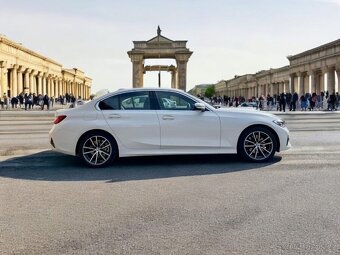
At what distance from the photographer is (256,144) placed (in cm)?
858

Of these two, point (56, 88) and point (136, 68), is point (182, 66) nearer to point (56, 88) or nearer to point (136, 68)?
point (136, 68)

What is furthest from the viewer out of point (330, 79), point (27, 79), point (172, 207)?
point (27, 79)

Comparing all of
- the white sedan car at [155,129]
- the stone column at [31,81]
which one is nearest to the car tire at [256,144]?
the white sedan car at [155,129]

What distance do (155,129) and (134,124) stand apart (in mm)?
409

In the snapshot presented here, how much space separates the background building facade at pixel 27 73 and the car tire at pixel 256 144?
58.0m

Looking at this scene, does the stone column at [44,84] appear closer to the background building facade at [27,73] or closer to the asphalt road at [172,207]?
the background building facade at [27,73]

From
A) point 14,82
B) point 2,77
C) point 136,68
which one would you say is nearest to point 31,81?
point 14,82

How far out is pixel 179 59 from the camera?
6250 centimetres

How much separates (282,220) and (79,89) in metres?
150

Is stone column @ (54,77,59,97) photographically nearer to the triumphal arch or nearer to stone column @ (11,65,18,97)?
stone column @ (11,65,18,97)

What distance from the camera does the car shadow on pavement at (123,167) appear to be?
738cm

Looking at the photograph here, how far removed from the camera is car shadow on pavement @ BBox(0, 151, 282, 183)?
24.2 feet

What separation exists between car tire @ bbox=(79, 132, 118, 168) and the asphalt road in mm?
216

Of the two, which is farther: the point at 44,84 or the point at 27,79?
the point at 44,84
